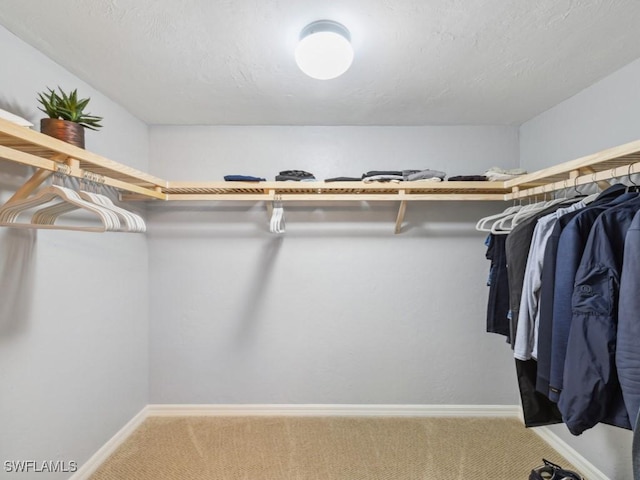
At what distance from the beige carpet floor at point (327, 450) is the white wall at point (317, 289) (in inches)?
6.9

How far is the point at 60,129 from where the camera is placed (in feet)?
3.85

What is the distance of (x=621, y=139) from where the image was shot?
1.48 m

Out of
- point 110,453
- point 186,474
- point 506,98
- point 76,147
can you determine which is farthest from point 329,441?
point 506,98

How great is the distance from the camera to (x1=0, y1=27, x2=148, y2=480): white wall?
49.6 inches

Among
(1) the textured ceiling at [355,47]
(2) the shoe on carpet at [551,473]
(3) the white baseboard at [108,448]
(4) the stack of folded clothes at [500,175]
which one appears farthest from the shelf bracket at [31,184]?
(2) the shoe on carpet at [551,473]

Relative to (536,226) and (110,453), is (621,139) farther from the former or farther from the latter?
(110,453)

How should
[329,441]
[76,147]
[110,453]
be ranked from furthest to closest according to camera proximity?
[329,441] < [110,453] < [76,147]

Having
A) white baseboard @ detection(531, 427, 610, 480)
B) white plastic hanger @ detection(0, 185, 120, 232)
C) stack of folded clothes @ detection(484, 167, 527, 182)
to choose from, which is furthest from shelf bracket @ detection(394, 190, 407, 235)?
white baseboard @ detection(531, 427, 610, 480)

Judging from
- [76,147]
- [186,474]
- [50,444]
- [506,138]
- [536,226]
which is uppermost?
[506,138]

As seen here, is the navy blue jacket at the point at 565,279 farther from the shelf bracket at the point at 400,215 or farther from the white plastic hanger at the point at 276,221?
the white plastic hanger at the point at 276,221

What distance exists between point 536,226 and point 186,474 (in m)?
2.27

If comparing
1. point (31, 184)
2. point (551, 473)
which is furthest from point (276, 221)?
point (551, 473)

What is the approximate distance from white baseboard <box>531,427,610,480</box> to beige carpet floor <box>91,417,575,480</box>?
0.04 m

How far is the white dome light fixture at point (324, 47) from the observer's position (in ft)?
3.80
